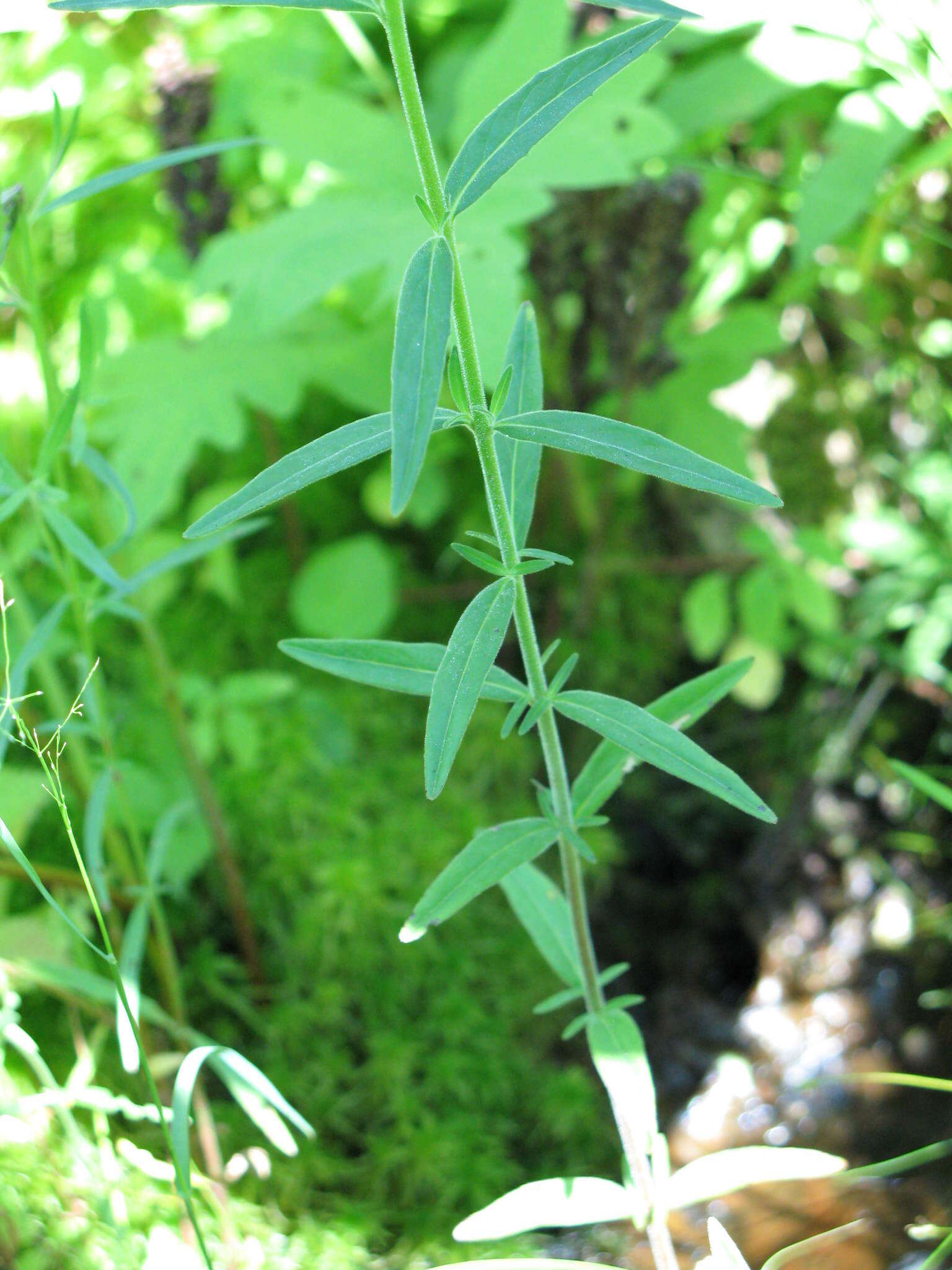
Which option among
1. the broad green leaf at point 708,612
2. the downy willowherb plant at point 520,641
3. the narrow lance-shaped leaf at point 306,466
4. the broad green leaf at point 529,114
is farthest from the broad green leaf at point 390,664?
the broad green leaf at point 708,612

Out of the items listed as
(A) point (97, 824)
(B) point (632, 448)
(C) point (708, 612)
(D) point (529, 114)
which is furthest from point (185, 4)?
(C) point (708, 612)

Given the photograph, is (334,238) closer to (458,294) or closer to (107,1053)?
(458,294)

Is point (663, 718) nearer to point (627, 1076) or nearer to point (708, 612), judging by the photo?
point (627, 1076)

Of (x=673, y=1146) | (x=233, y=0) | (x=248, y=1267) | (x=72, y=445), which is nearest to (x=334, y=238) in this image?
(x=72, y=445)

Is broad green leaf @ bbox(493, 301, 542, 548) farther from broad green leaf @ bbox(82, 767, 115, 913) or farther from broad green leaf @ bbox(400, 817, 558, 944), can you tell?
broad green leaf @ bbox(82, 767, 115, 913)

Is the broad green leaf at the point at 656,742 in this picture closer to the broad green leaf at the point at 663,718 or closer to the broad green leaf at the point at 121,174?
the broad green leaf at the point at 663,718

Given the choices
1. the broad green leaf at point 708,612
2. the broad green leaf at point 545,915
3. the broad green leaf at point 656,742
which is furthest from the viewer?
the broad green leaf at point 708,612

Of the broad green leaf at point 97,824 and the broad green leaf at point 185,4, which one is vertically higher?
the broad green leaf at point 185,4

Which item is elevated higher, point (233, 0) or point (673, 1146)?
point (233, 0)
